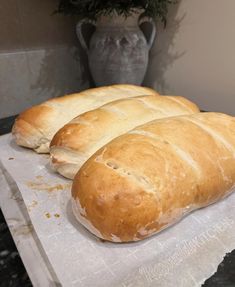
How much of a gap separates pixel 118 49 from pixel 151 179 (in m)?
0.70

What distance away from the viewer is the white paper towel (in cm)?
41

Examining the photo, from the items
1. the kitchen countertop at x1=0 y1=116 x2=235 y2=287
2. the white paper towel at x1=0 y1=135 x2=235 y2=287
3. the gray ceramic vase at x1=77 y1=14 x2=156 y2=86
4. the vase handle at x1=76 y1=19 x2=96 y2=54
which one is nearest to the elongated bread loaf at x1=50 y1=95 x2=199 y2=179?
the white paper towel at x1=0 y1=135 x2=235 y2=287

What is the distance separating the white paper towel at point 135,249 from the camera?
0.41m

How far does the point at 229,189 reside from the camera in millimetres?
565

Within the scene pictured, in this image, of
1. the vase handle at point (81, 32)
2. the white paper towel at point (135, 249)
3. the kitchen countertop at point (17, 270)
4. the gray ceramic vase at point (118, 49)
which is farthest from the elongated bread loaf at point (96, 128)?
the vase handle at point (81, 32)

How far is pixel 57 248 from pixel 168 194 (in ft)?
0.67

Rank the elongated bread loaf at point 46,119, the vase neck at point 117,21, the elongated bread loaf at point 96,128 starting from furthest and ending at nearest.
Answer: the vase neck at point 117,21
the elongated bread loaf at point 46,119
the elongated bread loaf at point 96,128

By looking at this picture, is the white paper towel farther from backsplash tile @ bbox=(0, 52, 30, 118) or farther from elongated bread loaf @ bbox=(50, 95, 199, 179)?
backsplash tile @ bbox=(0, 52, 30, 118)

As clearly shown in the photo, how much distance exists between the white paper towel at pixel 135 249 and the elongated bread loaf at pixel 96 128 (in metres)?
0.08

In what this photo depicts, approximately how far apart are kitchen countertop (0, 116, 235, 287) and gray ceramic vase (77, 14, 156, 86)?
2.43 feet

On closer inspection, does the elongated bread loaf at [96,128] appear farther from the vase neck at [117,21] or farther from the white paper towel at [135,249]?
the vase neck at [117,21]

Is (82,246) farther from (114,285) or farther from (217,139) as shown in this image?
(217,139)

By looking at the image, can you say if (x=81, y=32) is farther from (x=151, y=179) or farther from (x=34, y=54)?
(x=151, y=179)

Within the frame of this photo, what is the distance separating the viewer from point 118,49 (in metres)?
1.04
